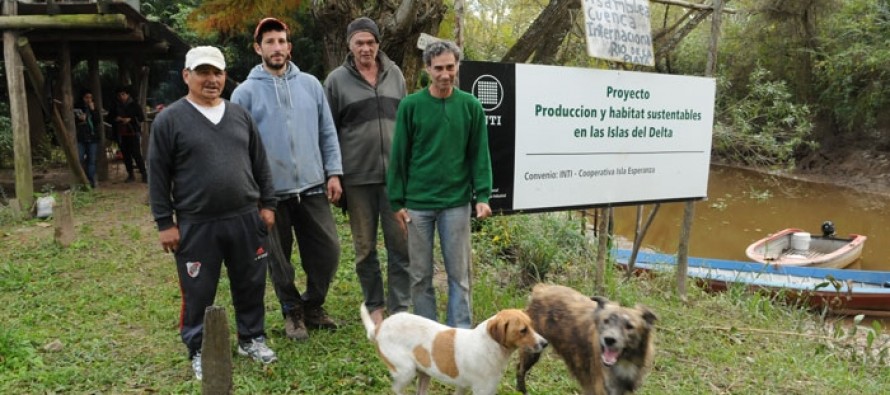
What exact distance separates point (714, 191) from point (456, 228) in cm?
1833

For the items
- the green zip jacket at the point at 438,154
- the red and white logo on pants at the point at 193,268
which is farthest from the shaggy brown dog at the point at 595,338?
the red and white logo on pants at the point at 193,268

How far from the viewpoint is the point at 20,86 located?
28.7 feet

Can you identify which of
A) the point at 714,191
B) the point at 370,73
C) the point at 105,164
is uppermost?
the point at 370,73

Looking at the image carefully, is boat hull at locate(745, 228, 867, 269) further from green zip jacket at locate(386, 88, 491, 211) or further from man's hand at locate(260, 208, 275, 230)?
man's hand at locate(260, 208, 275, 230)

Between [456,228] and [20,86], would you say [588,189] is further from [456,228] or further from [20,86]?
[20,86]

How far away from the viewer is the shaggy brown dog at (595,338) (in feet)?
9.62

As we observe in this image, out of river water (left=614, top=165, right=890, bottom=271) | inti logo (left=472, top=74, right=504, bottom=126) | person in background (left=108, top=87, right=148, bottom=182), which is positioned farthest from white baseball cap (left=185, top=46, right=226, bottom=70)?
river water (left=614, top=165, right=890, bottom=271)

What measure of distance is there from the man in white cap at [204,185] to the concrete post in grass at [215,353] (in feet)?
3.13

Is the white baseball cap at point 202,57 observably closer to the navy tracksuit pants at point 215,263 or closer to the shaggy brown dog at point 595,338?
the navy tracksuit pants at point 215,263

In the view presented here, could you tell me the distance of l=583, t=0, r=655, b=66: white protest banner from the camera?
4453 mm

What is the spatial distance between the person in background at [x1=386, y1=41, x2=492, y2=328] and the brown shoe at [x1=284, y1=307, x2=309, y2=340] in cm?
94

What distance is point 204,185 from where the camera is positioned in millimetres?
3215

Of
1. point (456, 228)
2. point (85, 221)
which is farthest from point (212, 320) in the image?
point (85, 221)

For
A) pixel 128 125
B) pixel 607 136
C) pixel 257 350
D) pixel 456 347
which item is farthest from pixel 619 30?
pixel 128 125
